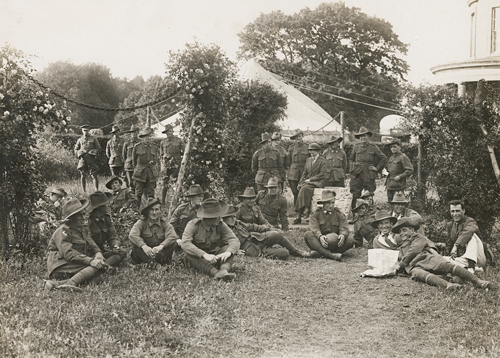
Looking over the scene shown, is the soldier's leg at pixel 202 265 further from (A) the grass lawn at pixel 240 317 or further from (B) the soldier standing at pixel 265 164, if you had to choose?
(B) the soldier standing at pixel 265 164

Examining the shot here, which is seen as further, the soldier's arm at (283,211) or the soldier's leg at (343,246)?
the soldier's arm at (283,211)

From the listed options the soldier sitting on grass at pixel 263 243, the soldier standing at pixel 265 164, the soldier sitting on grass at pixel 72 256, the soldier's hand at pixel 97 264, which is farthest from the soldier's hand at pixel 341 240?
the soldier's hand at pixel 97 264

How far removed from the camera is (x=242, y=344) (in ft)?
15.8

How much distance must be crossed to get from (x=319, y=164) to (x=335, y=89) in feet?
55.5

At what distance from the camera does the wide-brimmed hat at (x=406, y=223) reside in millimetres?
7285

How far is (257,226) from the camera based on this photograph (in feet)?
28.6

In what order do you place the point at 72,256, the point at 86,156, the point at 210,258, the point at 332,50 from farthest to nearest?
the point at 332,50 → the point at 86,156 → the point at 210,258 → the point at 72,256

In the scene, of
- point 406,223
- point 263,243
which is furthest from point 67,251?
point 406,223

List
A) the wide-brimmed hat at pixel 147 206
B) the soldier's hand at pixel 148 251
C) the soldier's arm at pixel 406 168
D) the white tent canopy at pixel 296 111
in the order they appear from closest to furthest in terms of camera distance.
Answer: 1. the soldier's hand at pixel 148 251
2. the wide-brimmed hat at pixel 147 206
3. the soldier's arm at pixel 406 168
4. the white tent canopy at pixel 296 111

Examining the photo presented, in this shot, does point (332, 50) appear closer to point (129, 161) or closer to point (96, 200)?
point (129, 161)

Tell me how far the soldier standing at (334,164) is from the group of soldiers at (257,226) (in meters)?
0.02

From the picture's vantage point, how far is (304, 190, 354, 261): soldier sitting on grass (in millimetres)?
8523

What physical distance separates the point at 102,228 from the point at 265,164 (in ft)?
17.1

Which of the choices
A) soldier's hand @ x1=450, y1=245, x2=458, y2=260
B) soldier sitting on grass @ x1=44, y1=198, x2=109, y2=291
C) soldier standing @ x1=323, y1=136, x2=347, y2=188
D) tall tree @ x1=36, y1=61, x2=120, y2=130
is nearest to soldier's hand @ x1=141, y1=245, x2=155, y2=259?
soldier sitting on grass @ x1=44, y1=198, x2=109, y2=291
